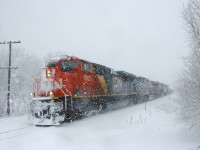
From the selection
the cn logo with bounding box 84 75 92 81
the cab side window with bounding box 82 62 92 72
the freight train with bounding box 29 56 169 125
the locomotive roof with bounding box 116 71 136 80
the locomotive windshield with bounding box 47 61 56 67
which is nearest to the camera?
the freight train with bounding box 29 56 169 125

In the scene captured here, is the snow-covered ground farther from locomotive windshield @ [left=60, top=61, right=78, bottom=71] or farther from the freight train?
locomotive windshield @ [left=60, top=61, right=78, bottom=71]

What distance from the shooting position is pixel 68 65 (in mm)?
14664

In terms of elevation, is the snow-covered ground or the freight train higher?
the freight train

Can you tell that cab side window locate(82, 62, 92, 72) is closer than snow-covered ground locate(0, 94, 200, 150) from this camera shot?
A: No

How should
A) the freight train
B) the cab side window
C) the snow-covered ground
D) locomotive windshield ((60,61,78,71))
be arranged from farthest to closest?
the cab side window < locomotive windshield ((60,61,78,71)) < the freight train < the snow-covered ground

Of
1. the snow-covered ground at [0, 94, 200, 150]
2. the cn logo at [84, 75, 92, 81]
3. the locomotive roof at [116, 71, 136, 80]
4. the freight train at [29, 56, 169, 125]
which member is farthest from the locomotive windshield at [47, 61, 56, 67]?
the locomotive roof at [116, 71, 136, 80]

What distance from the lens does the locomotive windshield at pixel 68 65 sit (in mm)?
14477

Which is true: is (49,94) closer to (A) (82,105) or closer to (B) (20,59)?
(A) (82,105)

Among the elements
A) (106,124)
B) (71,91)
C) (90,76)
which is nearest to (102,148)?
(106,124)

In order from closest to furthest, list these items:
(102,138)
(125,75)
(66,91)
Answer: (102,138)
(66,91)
(125,75)

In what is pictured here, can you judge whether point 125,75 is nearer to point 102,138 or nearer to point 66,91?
point 66,91

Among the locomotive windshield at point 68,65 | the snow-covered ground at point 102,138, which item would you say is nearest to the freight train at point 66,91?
the locomotive windshield at point 68,65

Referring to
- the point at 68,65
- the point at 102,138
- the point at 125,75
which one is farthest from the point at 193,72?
the point at 125,75

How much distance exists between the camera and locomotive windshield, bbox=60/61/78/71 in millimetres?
14477
